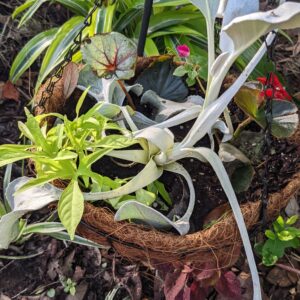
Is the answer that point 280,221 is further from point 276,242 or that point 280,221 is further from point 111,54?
point 111,54

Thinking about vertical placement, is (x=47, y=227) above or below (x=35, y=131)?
below

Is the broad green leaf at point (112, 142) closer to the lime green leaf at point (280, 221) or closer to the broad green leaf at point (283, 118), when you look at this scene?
the broad green leaf at point (283, 118)

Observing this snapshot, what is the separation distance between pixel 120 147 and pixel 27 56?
0.96 metres

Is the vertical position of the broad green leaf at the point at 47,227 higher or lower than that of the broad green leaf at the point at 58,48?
lower

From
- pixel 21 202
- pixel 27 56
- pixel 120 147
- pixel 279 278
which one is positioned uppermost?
pixel 120 147

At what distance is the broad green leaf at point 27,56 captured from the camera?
1816mm

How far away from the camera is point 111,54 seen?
3.48 feet

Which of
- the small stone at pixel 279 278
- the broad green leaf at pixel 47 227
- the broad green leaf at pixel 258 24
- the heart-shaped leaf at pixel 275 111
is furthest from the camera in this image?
the small stone at pixel 279 278

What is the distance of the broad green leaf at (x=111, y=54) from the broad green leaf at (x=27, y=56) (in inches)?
31.2

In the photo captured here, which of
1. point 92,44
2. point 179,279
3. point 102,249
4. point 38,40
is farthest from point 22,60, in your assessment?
point 179,279

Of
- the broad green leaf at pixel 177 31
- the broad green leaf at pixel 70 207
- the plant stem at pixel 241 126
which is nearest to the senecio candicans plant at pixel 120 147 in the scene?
the broad green leaf at pixel 70 207

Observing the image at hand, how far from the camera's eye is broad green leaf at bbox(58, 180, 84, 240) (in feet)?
3.04

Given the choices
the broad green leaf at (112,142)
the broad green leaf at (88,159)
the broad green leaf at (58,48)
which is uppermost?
the broad green leaf at (112,142)

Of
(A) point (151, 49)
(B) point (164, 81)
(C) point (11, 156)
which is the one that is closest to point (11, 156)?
(C) point (11, 156)
